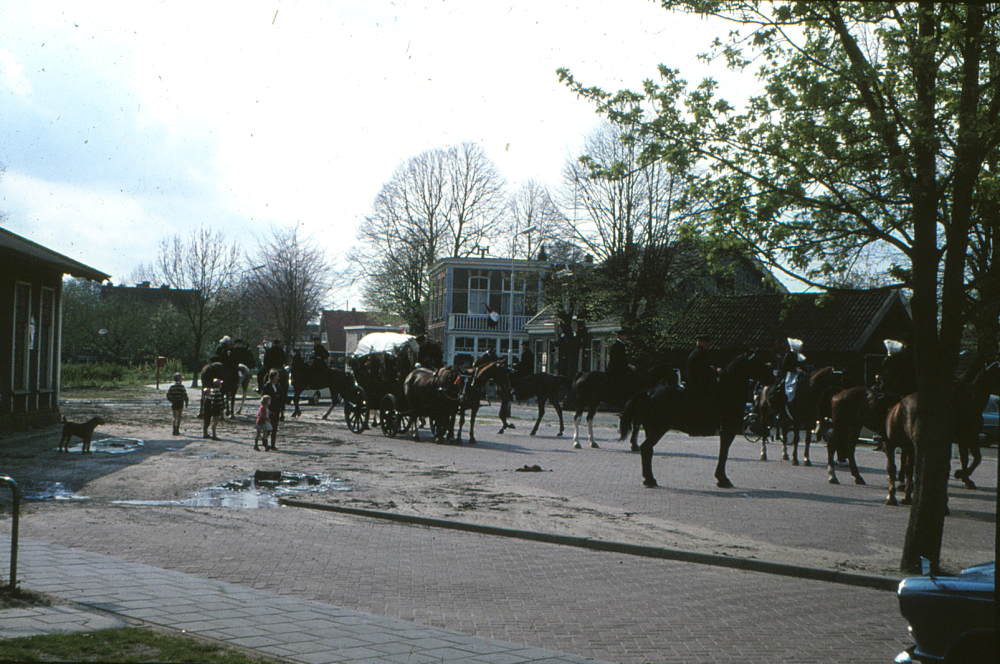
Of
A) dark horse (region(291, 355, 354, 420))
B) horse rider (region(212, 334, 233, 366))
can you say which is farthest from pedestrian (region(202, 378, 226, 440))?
dark horse (region(291, 355, 354, 420))

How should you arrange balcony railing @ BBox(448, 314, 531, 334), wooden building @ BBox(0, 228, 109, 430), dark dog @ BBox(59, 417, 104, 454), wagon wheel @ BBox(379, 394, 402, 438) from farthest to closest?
balcony railing @ BBox(448, 314, 531, 334), wagon wheel @ BBox(379, 394, 402, 438), wooden building @ BBox(0, 228, 109, 430), dark dog @ BBox(59, 417, 104, 454)

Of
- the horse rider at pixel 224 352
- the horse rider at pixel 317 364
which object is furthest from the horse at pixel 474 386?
the horse rider at pixel 224 352

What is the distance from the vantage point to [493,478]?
46.5 feet

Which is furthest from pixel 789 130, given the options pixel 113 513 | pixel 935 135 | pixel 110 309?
pixel 110 309

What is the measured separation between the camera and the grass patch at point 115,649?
174 inches

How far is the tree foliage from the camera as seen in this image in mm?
7520

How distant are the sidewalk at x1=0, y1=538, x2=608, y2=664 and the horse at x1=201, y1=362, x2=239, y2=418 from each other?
601 inches

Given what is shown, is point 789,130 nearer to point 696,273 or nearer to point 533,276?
point 696,273

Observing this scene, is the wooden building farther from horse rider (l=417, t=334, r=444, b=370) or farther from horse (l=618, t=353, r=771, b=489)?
horse (l=618, t=353, r=771, b=489)

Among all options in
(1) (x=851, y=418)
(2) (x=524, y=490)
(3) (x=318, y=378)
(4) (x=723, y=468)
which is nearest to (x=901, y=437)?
(1) (x=851, y=418)

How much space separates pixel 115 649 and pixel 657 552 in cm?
538

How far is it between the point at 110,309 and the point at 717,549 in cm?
6400

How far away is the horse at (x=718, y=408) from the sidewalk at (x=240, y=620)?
8.63 metres

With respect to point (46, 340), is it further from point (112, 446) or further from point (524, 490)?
point (524, 490)
